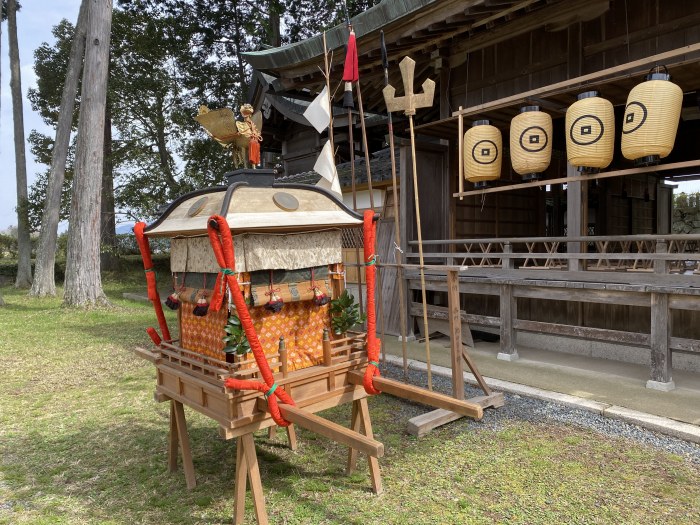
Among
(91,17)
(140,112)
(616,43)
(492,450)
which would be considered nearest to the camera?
(492,450)

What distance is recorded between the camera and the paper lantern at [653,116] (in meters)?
5.04

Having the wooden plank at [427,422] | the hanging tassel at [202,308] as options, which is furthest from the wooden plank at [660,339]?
the hanging tassel at [202,308]

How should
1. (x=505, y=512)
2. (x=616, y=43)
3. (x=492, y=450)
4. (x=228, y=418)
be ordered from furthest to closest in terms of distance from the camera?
(x=616, y=43) → (x=492, y=450) → (x=505, y=512) → (x=228, y=418)

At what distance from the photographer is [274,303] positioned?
3326 millimetres

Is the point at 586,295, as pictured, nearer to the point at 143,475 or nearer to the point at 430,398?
the point at 430,398

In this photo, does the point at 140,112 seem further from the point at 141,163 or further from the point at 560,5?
the point at 560,5

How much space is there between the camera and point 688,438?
14.3 feet

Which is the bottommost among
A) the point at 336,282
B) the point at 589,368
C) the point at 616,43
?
the point at 589,368

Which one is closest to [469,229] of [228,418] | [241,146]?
[241,146]

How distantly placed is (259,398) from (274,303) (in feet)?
2.15

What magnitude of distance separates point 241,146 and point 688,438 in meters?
4.88

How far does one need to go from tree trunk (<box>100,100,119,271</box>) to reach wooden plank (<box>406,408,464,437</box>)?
19830mm

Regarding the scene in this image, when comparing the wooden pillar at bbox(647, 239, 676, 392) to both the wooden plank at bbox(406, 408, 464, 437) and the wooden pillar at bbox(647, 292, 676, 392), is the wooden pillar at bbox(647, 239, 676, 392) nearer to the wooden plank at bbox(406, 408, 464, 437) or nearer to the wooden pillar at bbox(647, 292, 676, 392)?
the wooden pillar at bbox(647, 292, 676, 392)

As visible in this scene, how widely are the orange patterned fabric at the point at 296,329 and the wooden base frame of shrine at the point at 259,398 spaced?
A: 0.14 metres
